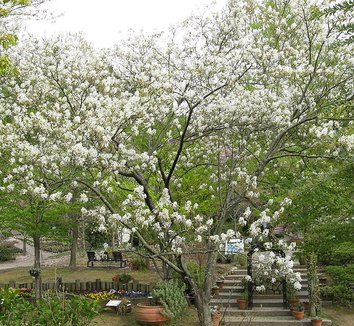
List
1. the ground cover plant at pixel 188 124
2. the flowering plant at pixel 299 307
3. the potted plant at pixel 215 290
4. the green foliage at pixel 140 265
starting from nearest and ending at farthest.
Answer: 1. the ground cover plant at pixel 188 124
2. the flowering plant at pixel 299 307
3. the potted plant at pixel 215 290
4. the green foliage at pixel 140 265

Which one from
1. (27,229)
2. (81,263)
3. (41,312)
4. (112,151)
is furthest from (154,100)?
(81,263)

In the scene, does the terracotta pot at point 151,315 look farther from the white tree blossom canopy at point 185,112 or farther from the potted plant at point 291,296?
the potted plant at point 291,296

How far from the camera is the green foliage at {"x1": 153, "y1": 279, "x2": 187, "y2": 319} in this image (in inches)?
428

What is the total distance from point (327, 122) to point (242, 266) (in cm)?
885

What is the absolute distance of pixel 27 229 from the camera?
42.2 feet

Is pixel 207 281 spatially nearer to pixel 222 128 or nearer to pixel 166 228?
pixel 166 228

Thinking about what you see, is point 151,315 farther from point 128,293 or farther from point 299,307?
point 299,307

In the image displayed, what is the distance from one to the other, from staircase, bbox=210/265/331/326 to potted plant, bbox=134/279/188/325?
3.80 feet

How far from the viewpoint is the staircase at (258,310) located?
11345 mm

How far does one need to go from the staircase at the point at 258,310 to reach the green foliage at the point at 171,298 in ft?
3.58

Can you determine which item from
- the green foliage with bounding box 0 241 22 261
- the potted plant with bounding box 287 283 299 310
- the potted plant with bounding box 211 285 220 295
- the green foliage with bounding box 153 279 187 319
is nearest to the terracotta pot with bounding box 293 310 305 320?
the potted plant with bounding box 287 283 299 310

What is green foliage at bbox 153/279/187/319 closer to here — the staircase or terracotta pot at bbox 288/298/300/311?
the staircase

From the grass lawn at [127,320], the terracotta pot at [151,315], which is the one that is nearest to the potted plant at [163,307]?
the terracotta pot at [151,315]

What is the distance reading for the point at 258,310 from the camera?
12.3m
